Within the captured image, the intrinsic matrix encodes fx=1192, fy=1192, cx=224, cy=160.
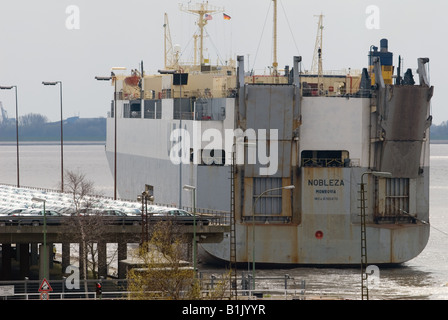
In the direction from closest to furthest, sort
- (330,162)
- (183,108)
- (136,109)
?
1. (330,162)
2. (183,108)
3. (136,109)

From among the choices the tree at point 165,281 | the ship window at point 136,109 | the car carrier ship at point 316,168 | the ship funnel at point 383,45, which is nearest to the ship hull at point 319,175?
the car carrier ship at point 316,168

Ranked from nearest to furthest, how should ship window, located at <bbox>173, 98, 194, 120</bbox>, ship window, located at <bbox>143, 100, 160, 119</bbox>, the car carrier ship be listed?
1. the car carrier ship
2. ship window, located at <bbox>173, 98, 194, 120</bbox>
3. ship window, located at <bbox>143, 100, 160, 119</bbox>

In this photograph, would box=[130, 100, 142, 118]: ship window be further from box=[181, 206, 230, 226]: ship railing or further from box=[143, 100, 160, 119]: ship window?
box=[181, 206, 230, 226]: ship railing

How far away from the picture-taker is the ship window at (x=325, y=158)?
74.6 metres

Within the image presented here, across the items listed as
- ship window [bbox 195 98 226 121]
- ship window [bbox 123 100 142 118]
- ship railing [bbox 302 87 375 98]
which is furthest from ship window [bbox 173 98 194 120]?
ship window [bbox 123 100 142 118]

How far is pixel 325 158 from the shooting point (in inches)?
2985

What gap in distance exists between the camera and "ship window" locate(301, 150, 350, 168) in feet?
245

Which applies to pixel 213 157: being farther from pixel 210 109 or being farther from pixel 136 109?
pixel 136 109

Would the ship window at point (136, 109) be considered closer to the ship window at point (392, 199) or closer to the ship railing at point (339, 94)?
the ship railing at point (339, 94)

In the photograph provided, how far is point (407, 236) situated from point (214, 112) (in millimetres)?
14730

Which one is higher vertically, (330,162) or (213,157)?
(213,157)

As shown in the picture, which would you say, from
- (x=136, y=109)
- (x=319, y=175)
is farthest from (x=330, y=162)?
(x=136, y=109)

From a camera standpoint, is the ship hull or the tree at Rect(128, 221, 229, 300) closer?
the tree at Rect(128, 221, 229, 300)
